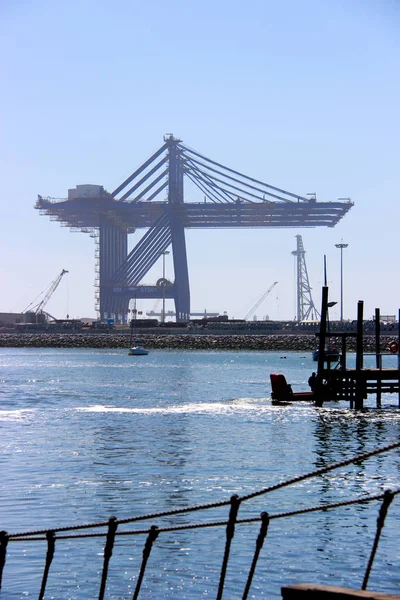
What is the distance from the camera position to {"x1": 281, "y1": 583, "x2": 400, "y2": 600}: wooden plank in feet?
20.7

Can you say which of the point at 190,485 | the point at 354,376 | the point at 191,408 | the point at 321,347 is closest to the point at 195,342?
the point at 191,408

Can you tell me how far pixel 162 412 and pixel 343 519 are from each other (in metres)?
30.4

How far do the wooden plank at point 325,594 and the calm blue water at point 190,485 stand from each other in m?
9.58

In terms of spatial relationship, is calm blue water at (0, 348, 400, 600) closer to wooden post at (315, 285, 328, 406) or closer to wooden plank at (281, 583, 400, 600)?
wooden post at (315, 285, 328, 406)

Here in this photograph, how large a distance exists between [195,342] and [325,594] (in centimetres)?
17250

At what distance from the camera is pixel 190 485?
86.1 ft

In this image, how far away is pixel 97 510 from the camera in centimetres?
2250

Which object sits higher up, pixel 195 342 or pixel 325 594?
pixel 325 594

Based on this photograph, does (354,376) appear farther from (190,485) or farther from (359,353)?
(190,485)

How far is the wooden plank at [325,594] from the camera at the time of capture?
6305mm

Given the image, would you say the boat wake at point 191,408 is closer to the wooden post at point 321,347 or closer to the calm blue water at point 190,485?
the calm blue water at point 190,485

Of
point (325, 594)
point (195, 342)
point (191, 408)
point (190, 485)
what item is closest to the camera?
point (325, 594)

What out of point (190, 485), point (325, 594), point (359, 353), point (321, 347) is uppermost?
point (321, 347)

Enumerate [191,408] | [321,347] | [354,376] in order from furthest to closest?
[191,408]
[354,376]
[321,347]
